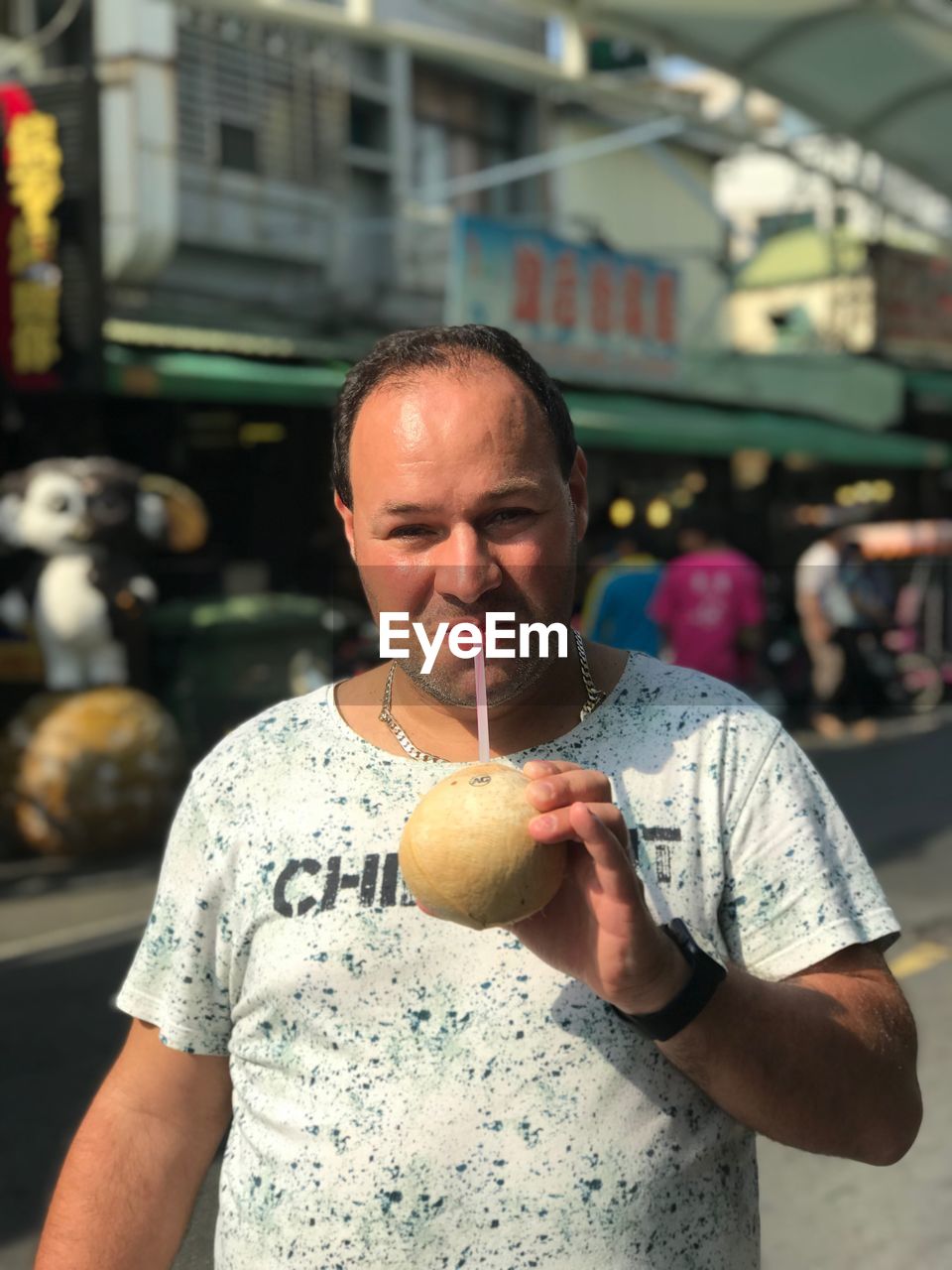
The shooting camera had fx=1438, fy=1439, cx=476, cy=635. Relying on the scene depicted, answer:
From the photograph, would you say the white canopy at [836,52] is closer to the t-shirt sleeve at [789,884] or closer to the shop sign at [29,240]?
the shop sign at [29,240]

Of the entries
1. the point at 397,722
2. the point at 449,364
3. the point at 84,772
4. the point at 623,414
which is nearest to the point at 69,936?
the point at 84,772

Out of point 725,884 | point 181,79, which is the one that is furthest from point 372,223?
point 725,884

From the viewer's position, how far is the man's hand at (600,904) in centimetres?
124

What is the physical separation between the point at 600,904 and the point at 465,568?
→ 1.20ft

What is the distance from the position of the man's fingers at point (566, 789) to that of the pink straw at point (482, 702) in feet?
0.35

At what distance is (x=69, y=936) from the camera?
21.1 ft

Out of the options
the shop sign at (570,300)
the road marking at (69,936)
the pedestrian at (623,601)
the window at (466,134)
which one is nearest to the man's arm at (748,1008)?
the pedestrian at (623,601)

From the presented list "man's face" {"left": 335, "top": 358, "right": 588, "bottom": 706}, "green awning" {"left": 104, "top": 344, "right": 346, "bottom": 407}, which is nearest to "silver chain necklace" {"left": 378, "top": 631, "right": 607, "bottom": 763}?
"man's face" {"left": 335, "top": 358, "right": 588, "bottom": 706}

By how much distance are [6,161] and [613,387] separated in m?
7.28

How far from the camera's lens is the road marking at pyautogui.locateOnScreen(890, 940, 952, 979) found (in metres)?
5.79

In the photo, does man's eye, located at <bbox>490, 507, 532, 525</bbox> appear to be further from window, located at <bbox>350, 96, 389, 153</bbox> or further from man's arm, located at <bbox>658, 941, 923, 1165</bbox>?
window, located at <bbox>350, 96, 389, 153</bbox>

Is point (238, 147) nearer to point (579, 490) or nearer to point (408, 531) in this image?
point (579, 490)

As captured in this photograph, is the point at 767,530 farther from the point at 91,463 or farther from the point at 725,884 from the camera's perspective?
the point at 725,884

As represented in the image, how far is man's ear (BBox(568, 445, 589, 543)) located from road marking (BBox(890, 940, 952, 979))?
4.49m
